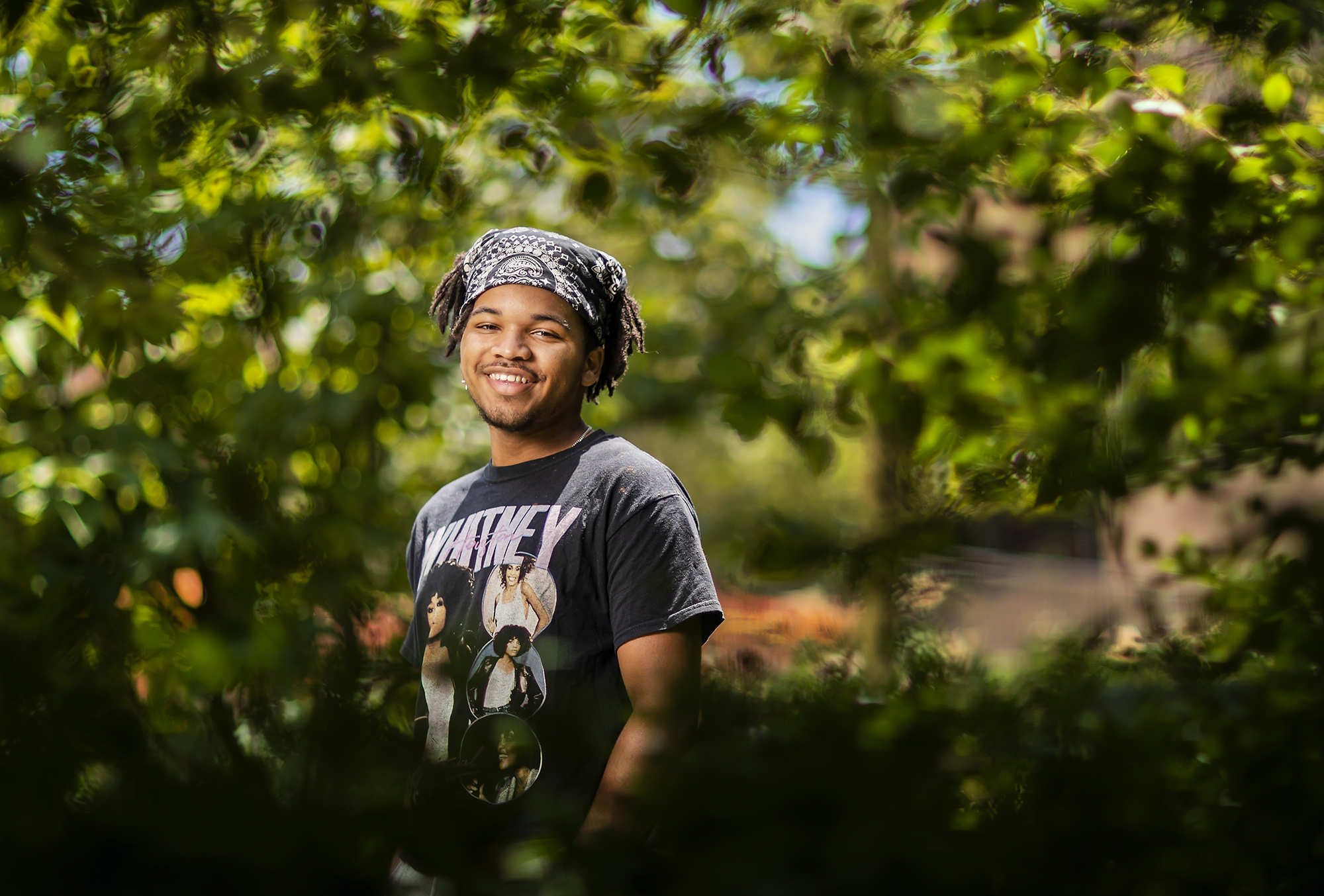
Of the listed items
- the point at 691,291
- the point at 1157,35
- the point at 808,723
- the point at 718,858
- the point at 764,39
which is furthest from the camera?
the point at 691,291

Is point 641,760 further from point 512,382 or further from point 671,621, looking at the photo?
point 512,382

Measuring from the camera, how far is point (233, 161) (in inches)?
87.8

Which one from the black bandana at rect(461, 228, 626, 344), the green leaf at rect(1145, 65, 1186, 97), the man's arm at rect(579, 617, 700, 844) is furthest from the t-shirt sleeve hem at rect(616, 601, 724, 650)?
the green leaf at rect(1145, 65, 1186, 97)

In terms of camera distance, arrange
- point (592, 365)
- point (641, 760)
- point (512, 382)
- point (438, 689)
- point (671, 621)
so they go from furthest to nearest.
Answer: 1. point (592, 365)
2. point (512, 382)
3. point (671, 621)
4. point (438, 689)
5. point (641, 760)

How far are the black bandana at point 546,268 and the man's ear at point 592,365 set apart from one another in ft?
0.10

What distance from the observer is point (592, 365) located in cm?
216

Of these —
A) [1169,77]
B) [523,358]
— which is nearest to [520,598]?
[523,358]

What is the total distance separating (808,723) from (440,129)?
2.33 metres

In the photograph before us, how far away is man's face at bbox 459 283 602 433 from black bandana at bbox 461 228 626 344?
0.02 meters

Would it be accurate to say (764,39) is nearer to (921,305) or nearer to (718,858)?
(921,305)

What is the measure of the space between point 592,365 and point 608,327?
0.11 m

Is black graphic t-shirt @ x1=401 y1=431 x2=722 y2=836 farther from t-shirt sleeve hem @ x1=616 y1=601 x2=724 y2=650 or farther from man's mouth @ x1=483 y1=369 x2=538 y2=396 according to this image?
man's mouth @ x1=483 y1=369 x2=538 y2=396

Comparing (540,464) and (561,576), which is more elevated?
(540,464)

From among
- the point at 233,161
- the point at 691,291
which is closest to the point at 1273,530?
the point at 233,161
